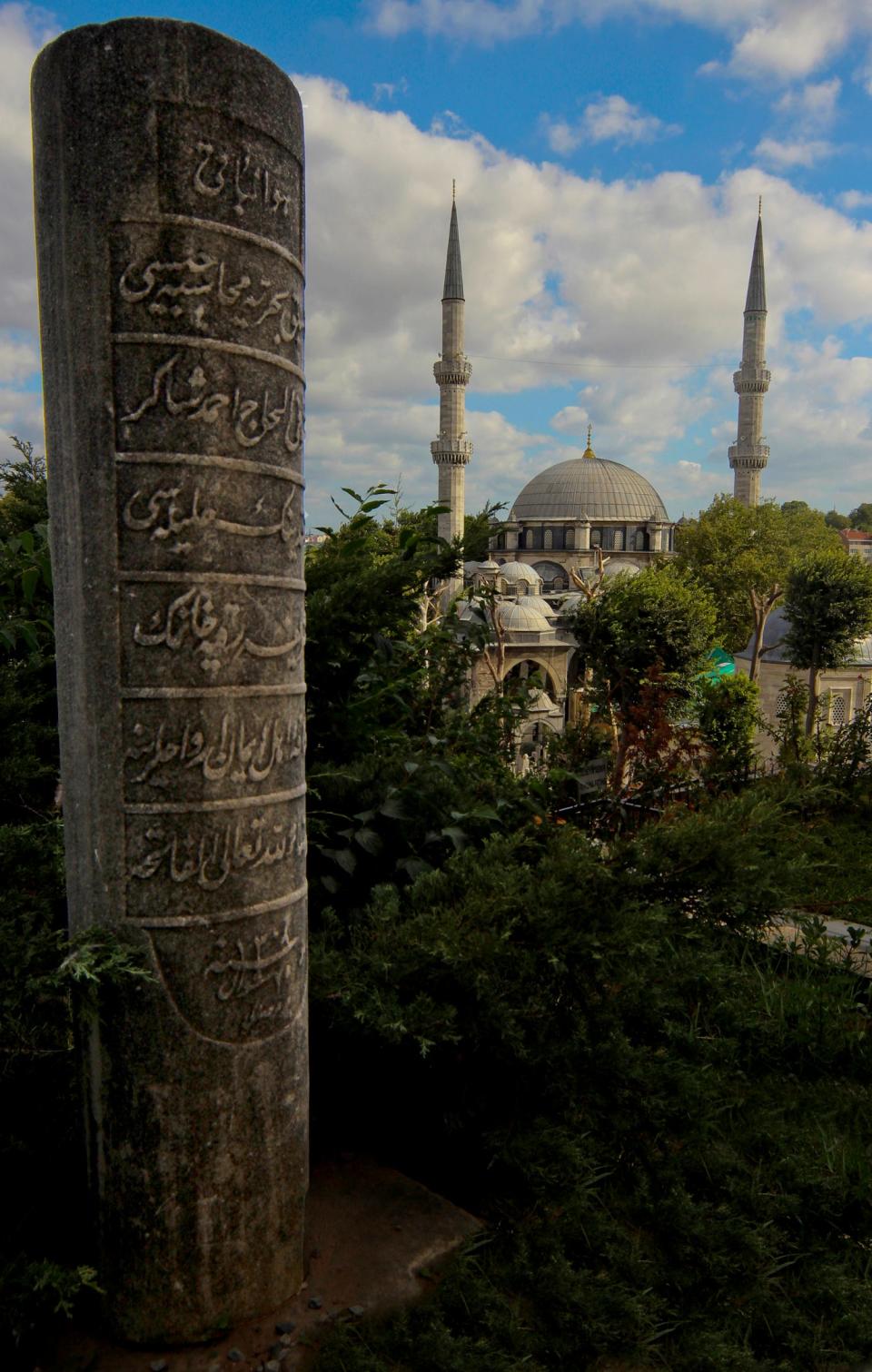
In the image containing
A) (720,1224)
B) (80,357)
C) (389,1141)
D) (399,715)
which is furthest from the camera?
(399,715)

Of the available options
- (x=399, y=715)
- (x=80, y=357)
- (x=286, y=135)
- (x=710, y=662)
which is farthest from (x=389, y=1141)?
(x=710, y=662)

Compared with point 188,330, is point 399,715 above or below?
below

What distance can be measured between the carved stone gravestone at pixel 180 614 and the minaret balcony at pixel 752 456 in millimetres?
36904


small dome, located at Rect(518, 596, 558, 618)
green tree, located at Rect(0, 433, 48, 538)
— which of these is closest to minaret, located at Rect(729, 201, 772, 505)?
small dome, located at Rect(518, 596, 558, 618)

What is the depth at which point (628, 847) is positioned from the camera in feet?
8.07

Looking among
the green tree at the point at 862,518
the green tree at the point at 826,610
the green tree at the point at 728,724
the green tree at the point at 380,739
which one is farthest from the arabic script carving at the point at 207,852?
the green tree at the point at 862,518

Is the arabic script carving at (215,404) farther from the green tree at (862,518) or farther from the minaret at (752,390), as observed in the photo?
the green tree at (862,518)

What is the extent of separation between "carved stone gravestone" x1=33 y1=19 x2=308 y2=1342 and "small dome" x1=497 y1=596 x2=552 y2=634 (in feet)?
77.5

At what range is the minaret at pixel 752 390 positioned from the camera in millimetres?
35031

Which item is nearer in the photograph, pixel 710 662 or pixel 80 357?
pixel 80 357

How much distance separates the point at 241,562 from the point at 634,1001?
5.54ft

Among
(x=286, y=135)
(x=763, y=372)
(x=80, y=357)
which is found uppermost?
(x=763, y=372)

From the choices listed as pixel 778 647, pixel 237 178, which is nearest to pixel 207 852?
pixel 237 178

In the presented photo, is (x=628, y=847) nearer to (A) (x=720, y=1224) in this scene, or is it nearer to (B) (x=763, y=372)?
(A) (x=720, y=1224)
